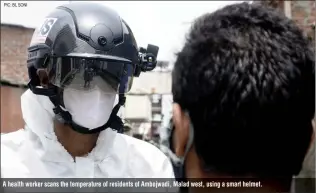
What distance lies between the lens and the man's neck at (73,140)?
4.91 ft

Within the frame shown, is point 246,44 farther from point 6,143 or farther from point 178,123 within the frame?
point 6,143

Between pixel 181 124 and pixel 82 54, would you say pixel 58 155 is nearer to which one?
pixel 82 54

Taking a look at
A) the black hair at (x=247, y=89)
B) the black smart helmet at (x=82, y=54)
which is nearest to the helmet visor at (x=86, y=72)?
the black smart helmet at (x=82, y=54)

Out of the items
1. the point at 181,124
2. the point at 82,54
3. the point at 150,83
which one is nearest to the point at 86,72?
the point at 82,54

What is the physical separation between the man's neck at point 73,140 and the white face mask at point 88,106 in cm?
4

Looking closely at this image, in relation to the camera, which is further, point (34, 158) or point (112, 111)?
point (112, 111)

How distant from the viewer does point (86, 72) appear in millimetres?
1507

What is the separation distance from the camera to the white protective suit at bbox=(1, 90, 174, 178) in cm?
142

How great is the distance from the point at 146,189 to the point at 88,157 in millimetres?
217

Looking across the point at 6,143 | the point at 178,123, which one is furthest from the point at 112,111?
the point at 178,123

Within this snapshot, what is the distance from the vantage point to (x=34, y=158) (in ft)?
4.70

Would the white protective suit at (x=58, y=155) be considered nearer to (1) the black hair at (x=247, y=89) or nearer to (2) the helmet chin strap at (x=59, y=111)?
(2) the helmet chin strap at (x=59, y=111)

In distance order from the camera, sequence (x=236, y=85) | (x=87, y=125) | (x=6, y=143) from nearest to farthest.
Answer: (x=236, y=85)
(x=6, y=143)
(x=87, y=125)

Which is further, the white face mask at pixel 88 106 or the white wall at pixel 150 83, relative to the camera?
the white wall at pixel 150 83
